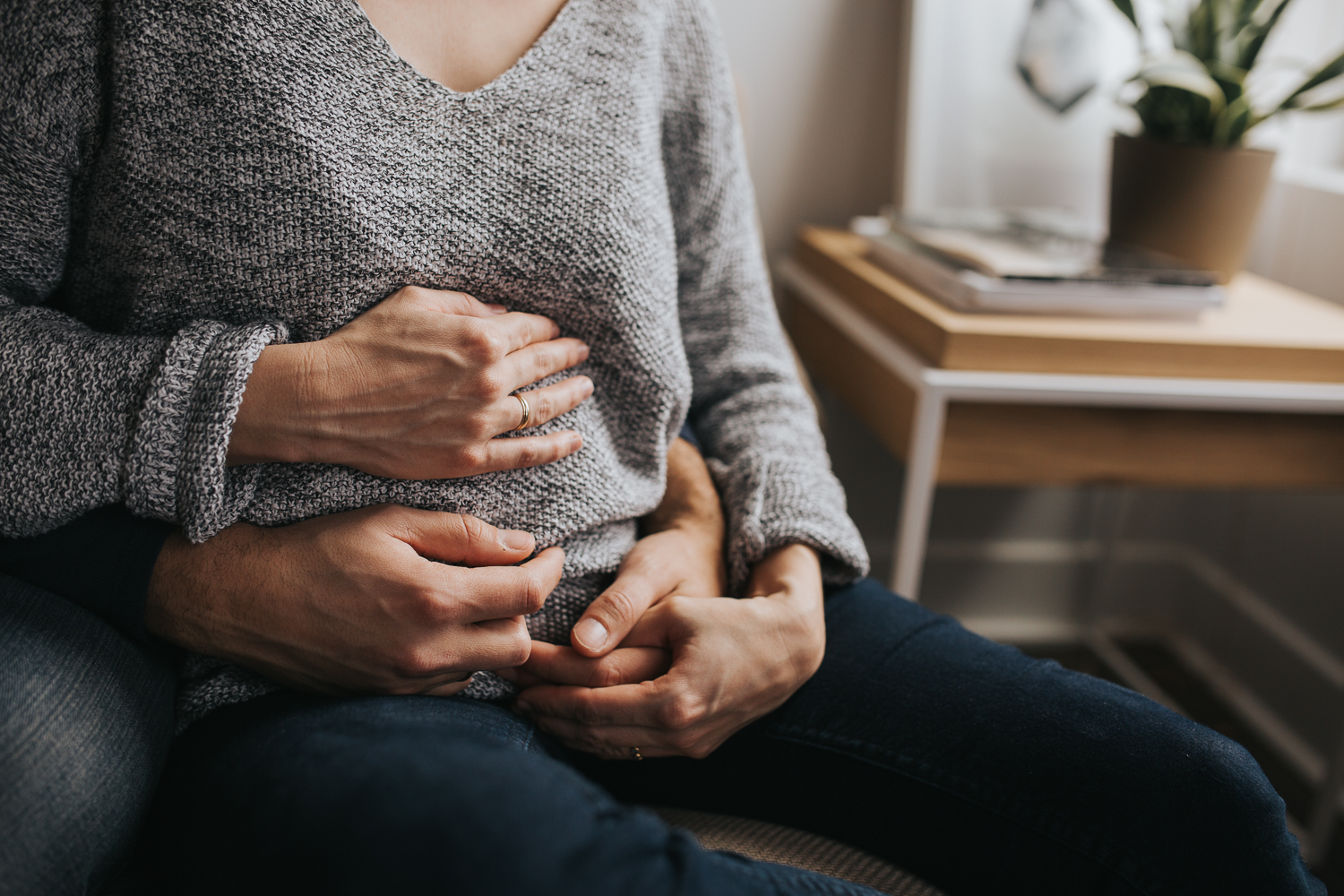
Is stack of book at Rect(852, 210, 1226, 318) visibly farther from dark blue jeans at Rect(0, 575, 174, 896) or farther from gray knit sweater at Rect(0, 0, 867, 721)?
dark blue jeans at Rect(0, 575, 174, 896)

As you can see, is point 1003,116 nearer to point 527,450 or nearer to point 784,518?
point 784,518

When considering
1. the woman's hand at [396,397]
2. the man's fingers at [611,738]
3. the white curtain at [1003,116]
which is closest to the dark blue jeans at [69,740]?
the woman's hand at [396,397]

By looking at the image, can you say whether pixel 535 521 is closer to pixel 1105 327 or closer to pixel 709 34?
pixel 709 34

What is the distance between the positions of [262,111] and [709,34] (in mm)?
380

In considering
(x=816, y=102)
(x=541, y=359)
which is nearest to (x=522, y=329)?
(x=541, y=359)

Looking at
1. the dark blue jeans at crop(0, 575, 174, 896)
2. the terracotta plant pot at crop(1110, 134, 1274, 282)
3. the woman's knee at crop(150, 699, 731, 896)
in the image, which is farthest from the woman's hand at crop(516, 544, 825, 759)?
the terracotta plant pot at crop(1110, 134, 1274, 282)

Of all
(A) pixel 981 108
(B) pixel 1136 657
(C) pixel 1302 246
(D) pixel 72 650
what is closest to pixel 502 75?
(D) pixel 72 650

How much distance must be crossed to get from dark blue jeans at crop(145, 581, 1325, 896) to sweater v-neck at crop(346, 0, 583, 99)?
0.41 m

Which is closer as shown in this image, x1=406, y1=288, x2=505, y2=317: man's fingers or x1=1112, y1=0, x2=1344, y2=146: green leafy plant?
x1=406, y1=288, x2=505, y2=317: man's fingers

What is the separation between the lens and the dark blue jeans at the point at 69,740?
46cm

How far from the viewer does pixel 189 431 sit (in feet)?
1.81

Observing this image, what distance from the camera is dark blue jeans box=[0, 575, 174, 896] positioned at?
460mm

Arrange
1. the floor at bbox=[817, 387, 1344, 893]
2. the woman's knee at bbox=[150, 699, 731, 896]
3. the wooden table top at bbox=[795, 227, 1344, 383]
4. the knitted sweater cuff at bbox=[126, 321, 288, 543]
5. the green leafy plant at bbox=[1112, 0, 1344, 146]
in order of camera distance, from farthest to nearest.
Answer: the floor at bbox=[817, 387, 1344, 893] → the green leafy plant at bbox=[1112, 0, 1344, 146] → the wooden table top at bbox=[795, 227, 1344, 383] → the knitted sweater cuff at bbox=[126, 321, 288, 543] → the woman's knee at bbox=[150, 699, 731, 896]

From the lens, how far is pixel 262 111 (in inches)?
22.7
